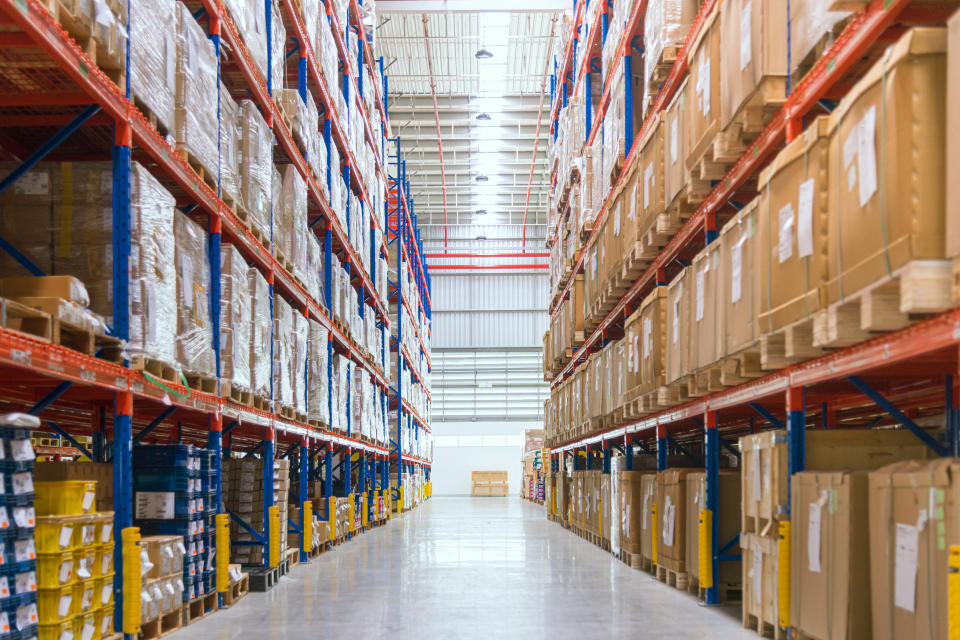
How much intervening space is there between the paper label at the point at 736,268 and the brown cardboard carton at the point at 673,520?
8.21 feet

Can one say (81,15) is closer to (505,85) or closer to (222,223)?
(222,223)

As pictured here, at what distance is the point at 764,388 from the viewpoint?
18.6ft

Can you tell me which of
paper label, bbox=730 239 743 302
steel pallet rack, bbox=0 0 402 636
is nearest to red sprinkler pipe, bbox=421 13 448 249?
steel pallet rack, bbox=0 0 402 636

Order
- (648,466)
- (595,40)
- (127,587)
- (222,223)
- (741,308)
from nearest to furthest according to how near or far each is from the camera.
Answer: (127,587) < (741,308) < (222,223) < (648,466) < (595,40)

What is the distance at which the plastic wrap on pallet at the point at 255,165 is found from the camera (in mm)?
7863

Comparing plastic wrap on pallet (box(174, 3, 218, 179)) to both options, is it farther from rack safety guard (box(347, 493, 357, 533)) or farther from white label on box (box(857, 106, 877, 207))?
rack safety guard (box(347, 493, 357, 533))

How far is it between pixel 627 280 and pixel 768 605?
15.4 ft

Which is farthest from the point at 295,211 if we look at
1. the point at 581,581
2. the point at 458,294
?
the point at 458,294

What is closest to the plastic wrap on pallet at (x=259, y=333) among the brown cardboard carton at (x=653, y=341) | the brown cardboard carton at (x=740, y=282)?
the brown cardboard carton at (x=653, y=341)

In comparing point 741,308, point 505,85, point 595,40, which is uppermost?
point 505,85

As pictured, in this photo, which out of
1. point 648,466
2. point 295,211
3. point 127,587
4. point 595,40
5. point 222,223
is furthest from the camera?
point 595,40

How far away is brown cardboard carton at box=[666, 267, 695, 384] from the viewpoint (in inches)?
275

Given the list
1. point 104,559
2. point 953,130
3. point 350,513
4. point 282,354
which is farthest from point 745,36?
point 350,513

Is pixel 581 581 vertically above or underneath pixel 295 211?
underneath
